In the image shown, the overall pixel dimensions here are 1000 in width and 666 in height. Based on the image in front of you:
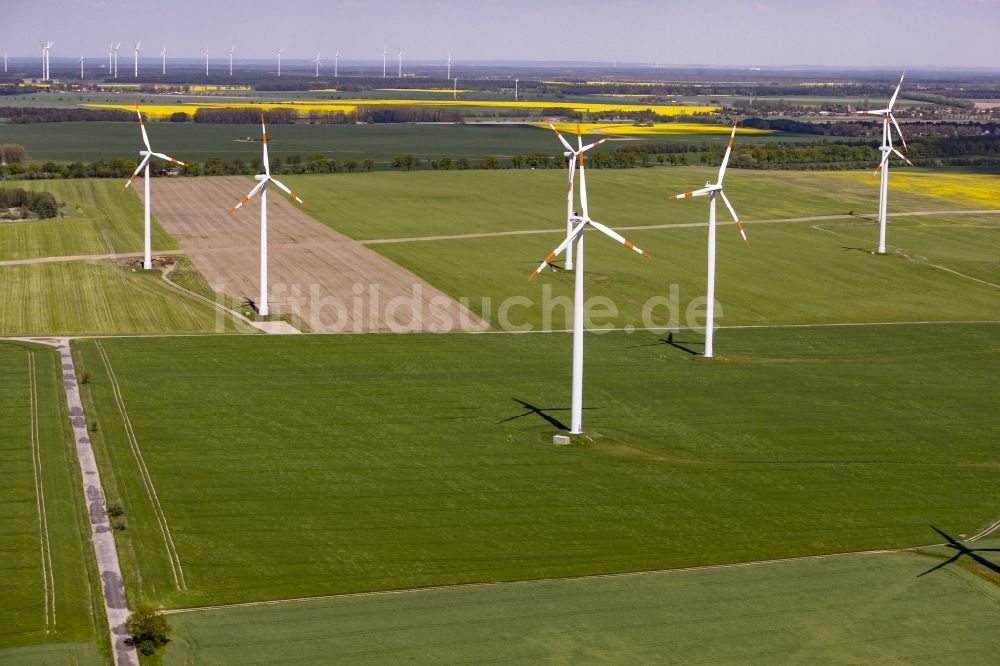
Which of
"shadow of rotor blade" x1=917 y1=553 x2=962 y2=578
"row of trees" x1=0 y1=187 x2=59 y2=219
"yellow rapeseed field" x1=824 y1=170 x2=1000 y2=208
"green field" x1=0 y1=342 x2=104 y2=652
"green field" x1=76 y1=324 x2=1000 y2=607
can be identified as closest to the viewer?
"green field" x1=0 y1=342 x2=104 y2=652

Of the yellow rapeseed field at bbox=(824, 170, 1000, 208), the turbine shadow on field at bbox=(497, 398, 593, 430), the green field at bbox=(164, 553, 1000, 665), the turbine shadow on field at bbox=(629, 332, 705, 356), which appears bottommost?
the green field at bbox=(164, 553, 1000, 665)

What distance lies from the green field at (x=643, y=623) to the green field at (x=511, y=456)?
153 centimetres

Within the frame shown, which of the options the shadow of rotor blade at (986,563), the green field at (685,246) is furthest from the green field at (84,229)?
the shadow of rotor blade at (986,563)

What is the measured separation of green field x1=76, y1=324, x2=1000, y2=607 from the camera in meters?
42.3

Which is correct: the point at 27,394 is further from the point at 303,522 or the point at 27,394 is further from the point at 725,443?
the point at 725,443

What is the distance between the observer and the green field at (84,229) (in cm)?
9594

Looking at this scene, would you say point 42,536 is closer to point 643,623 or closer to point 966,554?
point 643,623

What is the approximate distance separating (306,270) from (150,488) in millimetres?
44490

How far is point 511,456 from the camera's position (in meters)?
52.3

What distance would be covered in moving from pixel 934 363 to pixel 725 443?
829 inches

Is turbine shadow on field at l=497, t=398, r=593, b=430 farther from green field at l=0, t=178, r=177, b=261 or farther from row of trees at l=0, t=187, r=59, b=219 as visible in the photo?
row of trees at l=0, t=187, r=59, b=219

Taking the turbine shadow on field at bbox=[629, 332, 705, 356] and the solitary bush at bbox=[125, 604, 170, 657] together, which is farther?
the turbine shadow on field at bbox=[629, 332, 705, 356]

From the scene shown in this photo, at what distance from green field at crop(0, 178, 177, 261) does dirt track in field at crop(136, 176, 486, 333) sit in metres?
2.43

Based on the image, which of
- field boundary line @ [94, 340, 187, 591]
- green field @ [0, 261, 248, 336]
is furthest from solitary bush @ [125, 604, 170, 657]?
green field @ [0, 261, 248, 336]
